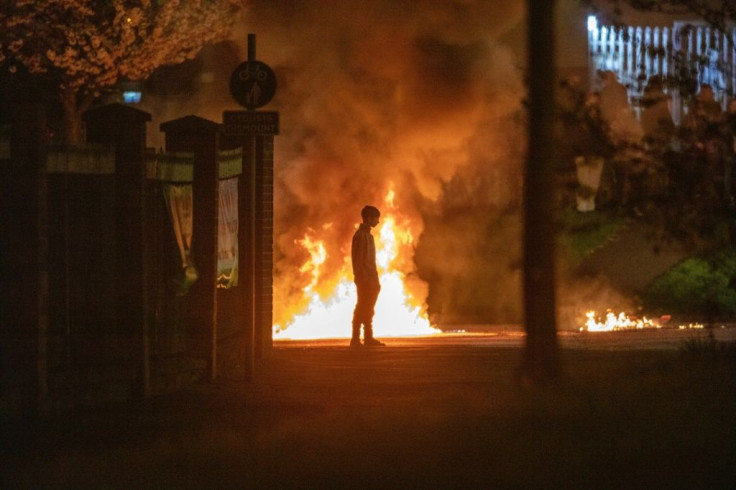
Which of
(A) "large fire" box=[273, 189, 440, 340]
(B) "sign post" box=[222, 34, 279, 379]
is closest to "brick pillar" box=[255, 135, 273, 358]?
(B) "sign post" box=[222, 34, 279, 379]

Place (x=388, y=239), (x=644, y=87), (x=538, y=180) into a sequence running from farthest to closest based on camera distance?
(x=388, y=239) < (x=644, y=87) < (x=538, y=180)

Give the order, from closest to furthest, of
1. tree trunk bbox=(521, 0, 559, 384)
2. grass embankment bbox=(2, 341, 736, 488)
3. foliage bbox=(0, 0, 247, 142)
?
grass embankment bbox=(2, 341, 736, 488) → tree trunk bbox=(521, 0, 559, 384) → foliage bbox=(0, 0, 247, 142)

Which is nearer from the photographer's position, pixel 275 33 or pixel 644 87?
pixel 644 87

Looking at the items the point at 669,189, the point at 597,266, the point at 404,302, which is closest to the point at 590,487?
the point at 669,189

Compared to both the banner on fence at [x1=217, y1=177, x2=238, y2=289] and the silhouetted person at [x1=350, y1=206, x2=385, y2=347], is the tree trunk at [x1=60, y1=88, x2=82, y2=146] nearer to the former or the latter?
the silhouetted person at [x1=350, y1=206, x2=385, y2=347]

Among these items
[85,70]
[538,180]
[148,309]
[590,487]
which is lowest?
[590,487]

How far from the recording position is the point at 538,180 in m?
8.73

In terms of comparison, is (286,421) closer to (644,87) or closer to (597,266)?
(644,87)

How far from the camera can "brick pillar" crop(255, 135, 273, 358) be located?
12.5 m

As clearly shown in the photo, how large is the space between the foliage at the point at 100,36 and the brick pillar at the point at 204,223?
8330 mm

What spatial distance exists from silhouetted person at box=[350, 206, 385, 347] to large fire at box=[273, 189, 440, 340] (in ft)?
12.2

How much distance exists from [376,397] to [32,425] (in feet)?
9.01

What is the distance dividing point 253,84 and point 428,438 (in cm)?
457

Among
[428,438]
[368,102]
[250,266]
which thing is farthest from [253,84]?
[368,102]
